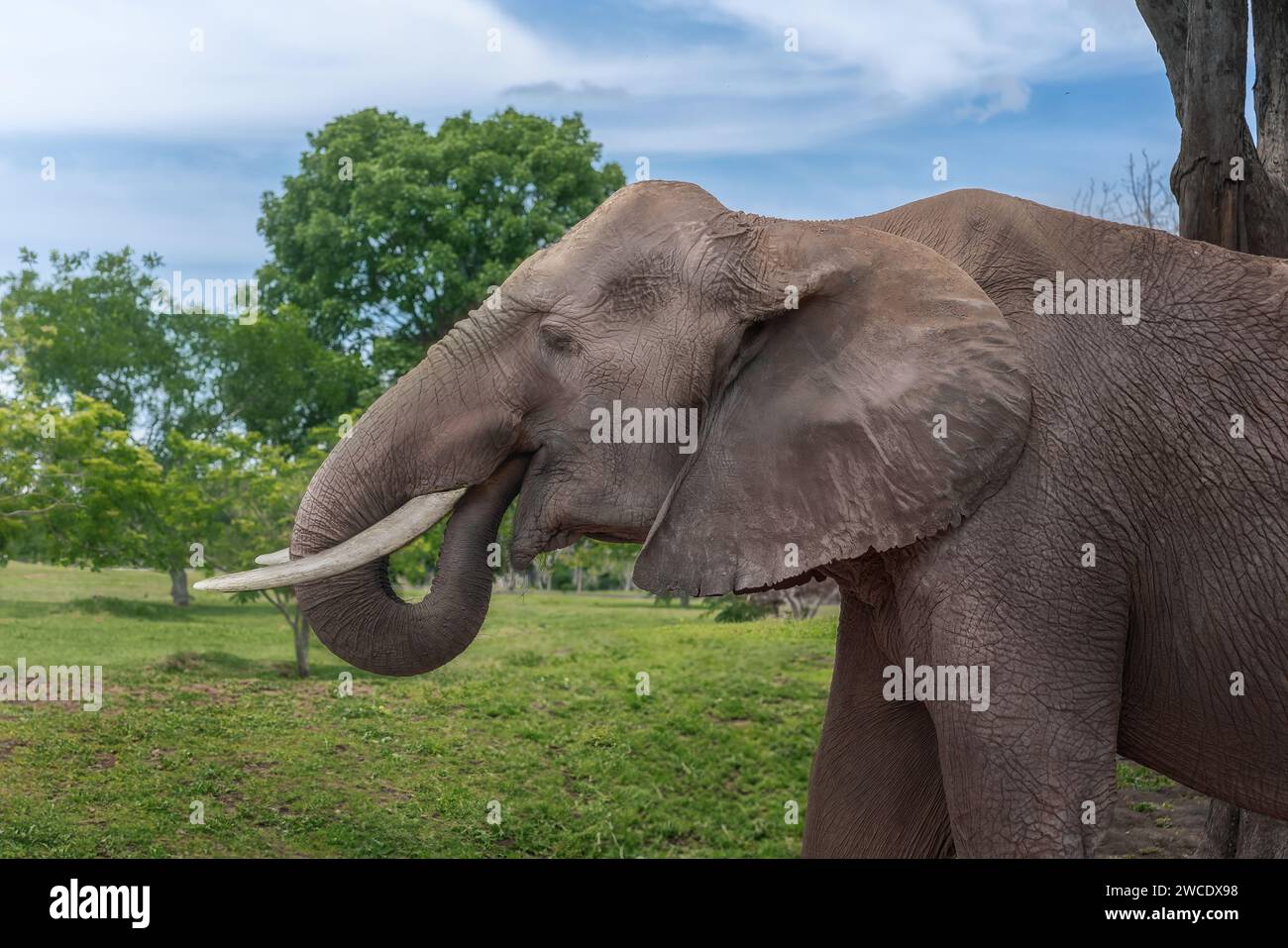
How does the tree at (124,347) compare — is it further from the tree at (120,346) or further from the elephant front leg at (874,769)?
the elephant front leg at (874,769)

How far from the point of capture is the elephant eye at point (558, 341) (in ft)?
14.2

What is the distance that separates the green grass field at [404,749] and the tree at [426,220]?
12130 millimetres

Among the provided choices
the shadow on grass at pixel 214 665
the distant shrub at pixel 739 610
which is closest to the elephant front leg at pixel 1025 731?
the shadow on grass at pixel 214 665

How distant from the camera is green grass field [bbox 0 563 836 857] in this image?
10148 millimetres

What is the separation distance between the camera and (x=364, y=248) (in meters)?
28.4

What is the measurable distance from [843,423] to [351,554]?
66.6 inches

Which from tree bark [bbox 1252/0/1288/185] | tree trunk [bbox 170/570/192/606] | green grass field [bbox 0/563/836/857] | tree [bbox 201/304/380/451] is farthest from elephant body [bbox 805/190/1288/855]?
tree [bbox 201/304/380/451]

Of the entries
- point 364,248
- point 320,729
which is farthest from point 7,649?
point 364,248

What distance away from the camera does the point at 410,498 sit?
4418mm

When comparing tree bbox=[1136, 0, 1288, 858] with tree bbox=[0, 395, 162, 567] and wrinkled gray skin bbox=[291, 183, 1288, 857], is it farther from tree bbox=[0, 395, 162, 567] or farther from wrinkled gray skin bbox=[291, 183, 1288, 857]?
tree bbox=[0, 395, 162, 567]

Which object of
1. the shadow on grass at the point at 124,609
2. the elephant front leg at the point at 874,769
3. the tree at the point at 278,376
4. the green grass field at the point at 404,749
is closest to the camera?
the elephant front leg at the point at 874,769

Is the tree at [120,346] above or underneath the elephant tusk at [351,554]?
above

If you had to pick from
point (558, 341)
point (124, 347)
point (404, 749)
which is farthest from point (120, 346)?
point (558, 341)

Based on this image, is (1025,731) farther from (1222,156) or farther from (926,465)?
(1222,156)
